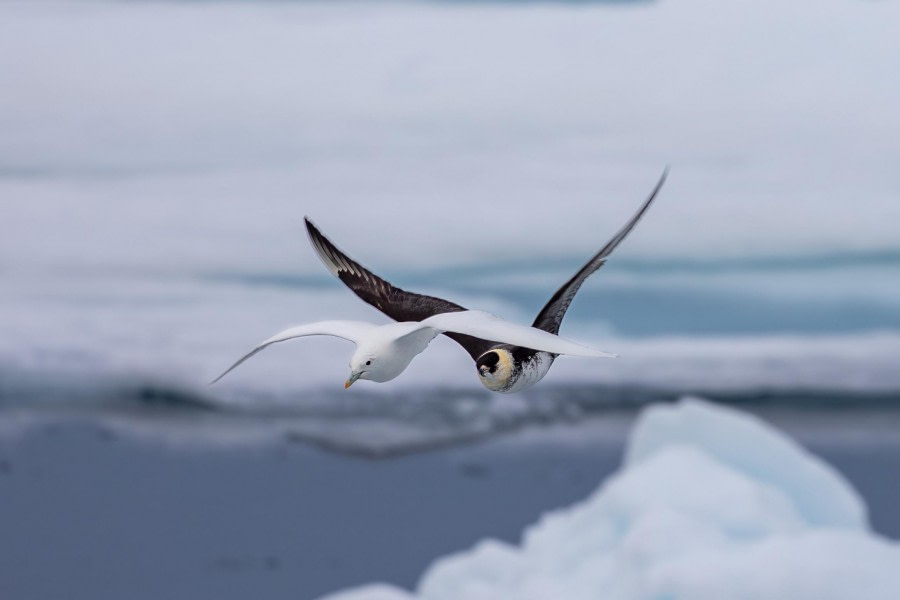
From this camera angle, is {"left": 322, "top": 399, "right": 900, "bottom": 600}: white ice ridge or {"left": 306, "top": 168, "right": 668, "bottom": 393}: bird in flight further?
{"left": 322, "top": 399, "right": 900, "bottom": 600}: white ice ridge

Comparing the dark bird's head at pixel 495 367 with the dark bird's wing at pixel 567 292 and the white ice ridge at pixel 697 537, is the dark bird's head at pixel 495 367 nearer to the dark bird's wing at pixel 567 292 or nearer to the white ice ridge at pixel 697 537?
the dark bird's wing at pixel 567 292

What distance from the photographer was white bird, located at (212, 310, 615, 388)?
5.13m

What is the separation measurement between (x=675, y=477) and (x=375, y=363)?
29.5 feet

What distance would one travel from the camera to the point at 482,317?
5395 mm

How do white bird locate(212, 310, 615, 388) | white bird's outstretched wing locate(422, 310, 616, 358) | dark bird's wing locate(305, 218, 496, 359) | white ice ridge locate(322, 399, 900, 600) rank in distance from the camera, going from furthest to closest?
white ice ridge locate(322, 399, 900, 600)
dark bird's wing locate(305, 218, 496, 359)
white bird locate(212, 310, 615, 388)
white bird's outstretched wing locate(422, 310, 616, 358)

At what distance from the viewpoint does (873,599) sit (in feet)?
40.9

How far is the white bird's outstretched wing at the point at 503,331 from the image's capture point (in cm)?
487

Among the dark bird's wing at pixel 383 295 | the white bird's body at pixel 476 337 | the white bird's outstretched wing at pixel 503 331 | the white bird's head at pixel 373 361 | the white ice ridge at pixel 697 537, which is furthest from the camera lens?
the white ice ridge at pixel 697 537

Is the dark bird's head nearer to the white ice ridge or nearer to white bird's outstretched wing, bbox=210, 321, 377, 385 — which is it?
white bird's outstretched wing, bbox=210, 321, 377, 385

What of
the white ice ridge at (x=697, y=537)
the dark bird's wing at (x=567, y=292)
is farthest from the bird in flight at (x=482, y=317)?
the white ice ridge at (x=697, y=537)

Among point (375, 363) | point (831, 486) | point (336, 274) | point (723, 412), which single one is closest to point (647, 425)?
point (723, 412)

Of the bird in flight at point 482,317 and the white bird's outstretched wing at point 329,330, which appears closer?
the bird in flight at point 482,317

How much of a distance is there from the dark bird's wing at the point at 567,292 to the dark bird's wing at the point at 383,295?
0.34 m

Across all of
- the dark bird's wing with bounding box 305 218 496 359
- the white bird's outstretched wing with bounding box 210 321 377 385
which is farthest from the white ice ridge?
the white bird's outstretched wing with bounding box 210 321 377 385
